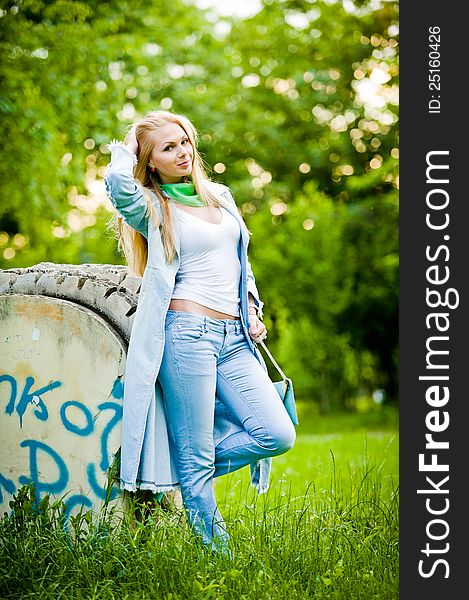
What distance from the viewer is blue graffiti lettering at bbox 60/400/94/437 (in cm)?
357

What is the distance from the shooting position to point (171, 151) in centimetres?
351

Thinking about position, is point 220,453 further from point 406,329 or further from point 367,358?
point 367,358

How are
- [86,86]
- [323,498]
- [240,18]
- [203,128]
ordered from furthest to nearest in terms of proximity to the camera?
[240,18], [203,128], [86,86], [323,498]

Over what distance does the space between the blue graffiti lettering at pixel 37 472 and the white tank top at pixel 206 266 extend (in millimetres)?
850

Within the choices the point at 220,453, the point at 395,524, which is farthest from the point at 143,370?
the point at 395,524

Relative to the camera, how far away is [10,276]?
3.88 m

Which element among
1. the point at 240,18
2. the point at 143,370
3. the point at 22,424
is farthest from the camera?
the point at 240,18

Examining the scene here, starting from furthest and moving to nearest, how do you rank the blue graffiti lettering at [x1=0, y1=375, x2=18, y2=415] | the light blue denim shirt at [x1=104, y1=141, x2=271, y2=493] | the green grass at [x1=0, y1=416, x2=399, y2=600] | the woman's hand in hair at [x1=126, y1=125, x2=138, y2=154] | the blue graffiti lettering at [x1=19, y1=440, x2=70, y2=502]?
the blue graffiti lettering at [x1=0, y1=375, x2=18, y2=415]
the blue graffiti lettering at [x1=19, y1=440, x2=70, y2=502]
the woman's hand in hair at [x1=126, y1=125, x2=138, y2=154]
the light blue denim shirt at [x1=104, y1=141, x2=271, y2=493]
the green grass at [x1=0, y1=416, x2=399, y2=600]

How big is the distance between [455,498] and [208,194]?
153 cm

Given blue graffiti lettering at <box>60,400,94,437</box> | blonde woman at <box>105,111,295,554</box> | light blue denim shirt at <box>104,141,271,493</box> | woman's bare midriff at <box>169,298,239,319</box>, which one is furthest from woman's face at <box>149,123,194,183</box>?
blue graffiti lettering at <box>60,400,94,437</box>

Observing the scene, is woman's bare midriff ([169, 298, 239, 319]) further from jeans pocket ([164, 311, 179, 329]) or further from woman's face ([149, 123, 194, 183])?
woman's face ([149, 123, 194, 183])

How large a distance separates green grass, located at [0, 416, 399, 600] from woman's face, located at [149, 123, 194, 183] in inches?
53.0

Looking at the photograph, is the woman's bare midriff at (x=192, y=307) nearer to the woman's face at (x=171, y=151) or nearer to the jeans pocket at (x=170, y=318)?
the jeans pocket at (x=170, y=318)

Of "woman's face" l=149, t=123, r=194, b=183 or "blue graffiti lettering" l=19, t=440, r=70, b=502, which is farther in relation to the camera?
"blue graffiti lettering" l=19, t=440, r=70, b=502
